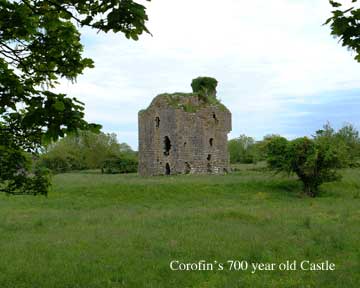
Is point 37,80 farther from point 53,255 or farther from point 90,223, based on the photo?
point 90,223

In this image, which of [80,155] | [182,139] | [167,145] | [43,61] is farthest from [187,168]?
[43,61]

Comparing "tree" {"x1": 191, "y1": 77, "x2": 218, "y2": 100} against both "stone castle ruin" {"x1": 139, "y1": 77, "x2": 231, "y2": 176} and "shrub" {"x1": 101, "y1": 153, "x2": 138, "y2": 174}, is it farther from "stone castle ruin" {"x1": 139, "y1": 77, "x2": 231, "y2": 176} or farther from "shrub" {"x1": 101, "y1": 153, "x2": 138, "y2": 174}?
"shrub" {"x1": 101, "y1": 153, "x2": 138, "y2": 174}

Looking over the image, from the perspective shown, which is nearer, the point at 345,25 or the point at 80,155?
the point at 345,25

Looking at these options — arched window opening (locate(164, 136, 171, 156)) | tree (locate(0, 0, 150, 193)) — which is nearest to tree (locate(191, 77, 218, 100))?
arched window opening (locate(164, 136, 171, 156))

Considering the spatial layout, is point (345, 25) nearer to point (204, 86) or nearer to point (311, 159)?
point (311, 159)

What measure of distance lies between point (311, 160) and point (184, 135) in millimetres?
16428

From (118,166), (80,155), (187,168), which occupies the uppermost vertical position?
(80,155)

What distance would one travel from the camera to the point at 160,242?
1223cm

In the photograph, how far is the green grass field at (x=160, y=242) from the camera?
8.98 metres

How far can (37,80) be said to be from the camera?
7.04m

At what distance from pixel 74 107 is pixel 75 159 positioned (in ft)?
201

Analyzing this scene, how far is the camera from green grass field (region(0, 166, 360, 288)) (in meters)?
8.98

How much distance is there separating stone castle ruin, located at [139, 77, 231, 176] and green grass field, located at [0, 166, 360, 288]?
715 inches

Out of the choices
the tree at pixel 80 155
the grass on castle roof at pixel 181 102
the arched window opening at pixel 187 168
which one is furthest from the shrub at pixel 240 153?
the arched window opening at pixel 187 168
